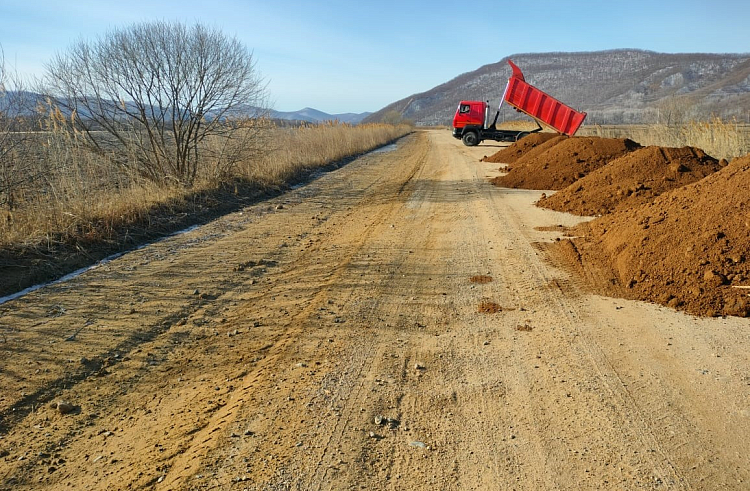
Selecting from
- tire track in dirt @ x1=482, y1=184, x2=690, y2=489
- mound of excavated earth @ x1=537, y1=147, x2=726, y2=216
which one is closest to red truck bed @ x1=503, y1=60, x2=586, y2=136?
mound of excavated earth @ x1=537, y1=147, x2=726, y2=216

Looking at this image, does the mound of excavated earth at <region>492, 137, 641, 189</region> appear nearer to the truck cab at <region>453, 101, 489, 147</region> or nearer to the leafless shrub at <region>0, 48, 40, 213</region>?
the leafless shrub at <region>0, 48, 40, 213</region>

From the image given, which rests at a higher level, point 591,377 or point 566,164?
point 566,164

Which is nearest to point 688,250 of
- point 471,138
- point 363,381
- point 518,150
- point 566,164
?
point 363,381

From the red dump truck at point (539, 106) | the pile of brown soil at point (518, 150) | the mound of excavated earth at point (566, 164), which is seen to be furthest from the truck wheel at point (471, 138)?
the mound of excavated earth at point (566, 164)

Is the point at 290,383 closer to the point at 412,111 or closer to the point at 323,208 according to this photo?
the point at 323,208

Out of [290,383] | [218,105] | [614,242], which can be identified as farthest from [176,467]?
[218,105]

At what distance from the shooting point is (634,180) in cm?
1032

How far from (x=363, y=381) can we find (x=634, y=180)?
29.3 feet

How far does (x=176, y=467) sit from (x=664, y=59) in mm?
183369

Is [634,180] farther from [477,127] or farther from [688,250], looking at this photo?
[477,127]

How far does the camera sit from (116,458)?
2.95 m

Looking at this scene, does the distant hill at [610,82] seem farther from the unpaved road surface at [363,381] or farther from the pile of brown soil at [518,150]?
the unpaved road surface at [363,381]

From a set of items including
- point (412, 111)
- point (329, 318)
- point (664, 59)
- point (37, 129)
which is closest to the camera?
point (329, 318)

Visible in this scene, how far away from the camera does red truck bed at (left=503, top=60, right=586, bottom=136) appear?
25.2 metres
